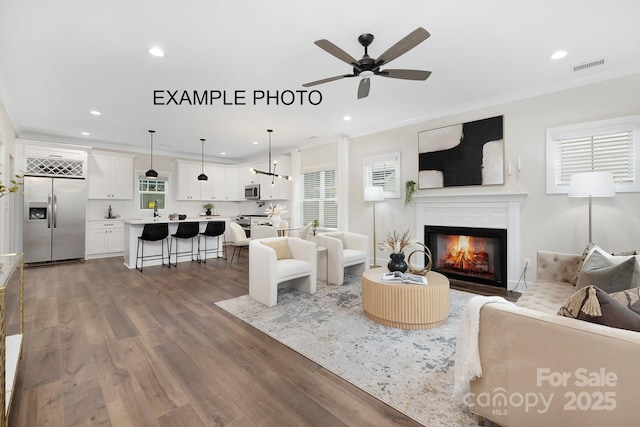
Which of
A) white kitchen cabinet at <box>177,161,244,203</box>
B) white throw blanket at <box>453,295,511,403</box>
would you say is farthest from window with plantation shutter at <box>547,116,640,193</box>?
white kitchen cabinet at <box>177,161,244,203</box>

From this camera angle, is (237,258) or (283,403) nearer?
(283,403)

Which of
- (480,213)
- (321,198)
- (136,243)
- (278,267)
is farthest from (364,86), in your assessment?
(136,243)

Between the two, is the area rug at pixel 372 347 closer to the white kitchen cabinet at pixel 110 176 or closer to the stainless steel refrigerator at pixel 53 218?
the stainless steel refrigerator at pixel 53 218

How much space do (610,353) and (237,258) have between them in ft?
20.3

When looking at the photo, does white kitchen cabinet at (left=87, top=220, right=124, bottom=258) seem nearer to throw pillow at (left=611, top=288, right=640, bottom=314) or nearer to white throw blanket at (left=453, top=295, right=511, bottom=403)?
white throw blanket at (left=453, top=295, right=511, bottom=403)

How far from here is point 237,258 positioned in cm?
648

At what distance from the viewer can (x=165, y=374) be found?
80.2 inches

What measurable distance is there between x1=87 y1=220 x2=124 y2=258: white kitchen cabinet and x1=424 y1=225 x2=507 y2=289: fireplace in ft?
22.5

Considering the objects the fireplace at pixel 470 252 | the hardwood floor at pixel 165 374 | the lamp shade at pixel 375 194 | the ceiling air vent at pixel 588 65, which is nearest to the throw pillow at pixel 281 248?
the hardwood floor at pixel 165 374

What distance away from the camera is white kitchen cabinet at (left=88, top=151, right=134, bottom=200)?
6.46 meters

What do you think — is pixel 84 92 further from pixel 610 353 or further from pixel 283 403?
pixel 610 353

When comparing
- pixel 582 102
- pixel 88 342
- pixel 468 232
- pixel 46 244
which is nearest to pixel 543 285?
pixel 468 232

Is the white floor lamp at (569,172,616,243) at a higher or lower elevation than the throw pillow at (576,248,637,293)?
higher

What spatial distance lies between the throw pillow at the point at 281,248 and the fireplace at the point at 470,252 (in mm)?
2464
